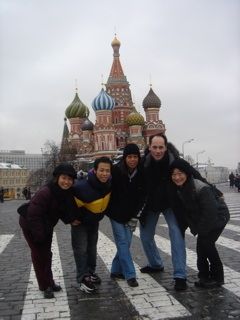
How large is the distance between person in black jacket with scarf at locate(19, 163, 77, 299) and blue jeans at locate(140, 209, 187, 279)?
1271mm

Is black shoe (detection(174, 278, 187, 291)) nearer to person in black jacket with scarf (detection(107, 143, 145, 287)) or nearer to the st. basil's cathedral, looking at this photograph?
person in black jacket with scarf (detection(107, 143, 145, 287))

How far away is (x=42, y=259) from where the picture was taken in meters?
5.46

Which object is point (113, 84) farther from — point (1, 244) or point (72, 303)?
point (72, 303)

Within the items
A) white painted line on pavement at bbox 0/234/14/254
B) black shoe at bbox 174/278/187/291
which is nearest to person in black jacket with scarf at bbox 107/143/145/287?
black shoe at bbox 174/278/187/291

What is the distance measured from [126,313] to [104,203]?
5.02ft

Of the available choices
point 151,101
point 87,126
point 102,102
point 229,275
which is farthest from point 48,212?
point 151,101

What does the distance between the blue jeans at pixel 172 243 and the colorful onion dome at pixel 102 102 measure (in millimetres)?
62227

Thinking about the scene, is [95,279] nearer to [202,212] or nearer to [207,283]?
[207,283]

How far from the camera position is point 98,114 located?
67.9 m

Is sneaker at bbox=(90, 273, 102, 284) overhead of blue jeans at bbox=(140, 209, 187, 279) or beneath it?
beneath

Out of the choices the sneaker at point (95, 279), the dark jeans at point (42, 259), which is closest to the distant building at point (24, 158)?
the sneaker at point (95, 279)

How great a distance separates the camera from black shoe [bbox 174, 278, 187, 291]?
5320 millimetres

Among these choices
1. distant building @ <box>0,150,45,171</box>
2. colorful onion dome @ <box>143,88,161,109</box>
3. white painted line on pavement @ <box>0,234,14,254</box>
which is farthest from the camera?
distant building @ <box>0,150,45,171</box>

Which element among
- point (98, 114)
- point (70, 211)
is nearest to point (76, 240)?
point (70, 211)
